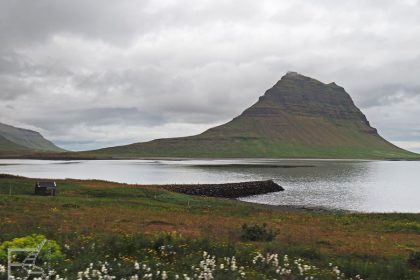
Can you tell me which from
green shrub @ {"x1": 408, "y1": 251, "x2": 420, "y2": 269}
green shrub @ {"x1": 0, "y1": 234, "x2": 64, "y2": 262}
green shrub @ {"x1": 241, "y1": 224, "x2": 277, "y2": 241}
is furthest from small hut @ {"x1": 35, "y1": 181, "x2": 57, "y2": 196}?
green shrub @ {"x1": 408, "y1": 251, "x2": 420, "y2": 269}

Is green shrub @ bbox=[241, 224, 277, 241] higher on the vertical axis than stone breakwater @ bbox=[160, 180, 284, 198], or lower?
higher

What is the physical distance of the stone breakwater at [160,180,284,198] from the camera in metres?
92.1

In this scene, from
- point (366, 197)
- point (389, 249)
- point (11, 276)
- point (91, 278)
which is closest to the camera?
point (11, 276)

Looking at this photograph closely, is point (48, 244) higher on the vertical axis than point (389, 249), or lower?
higher

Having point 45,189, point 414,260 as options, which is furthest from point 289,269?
point 45,189

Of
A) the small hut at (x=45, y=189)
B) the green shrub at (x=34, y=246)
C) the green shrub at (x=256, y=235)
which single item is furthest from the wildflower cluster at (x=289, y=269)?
the small hut at (x=45, y=189)

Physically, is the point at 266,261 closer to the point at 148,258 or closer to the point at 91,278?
the point at 148,258

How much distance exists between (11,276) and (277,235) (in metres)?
19.9

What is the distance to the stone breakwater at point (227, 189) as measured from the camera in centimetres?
9212

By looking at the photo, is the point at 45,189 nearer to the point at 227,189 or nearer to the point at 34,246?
the point at 34,246

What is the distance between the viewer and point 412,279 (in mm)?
17047

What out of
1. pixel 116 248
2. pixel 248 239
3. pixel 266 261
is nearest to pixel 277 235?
pixel 248 239

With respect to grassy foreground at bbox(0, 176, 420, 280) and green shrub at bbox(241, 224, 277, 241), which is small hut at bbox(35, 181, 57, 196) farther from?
green shrub at bbox(241, 224, 277, 241)

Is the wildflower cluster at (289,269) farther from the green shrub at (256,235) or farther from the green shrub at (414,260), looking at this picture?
the green shrub at (256,235)
